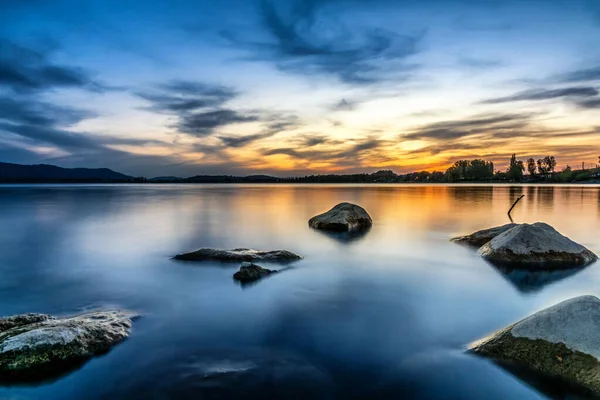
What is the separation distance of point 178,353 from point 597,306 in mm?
6063

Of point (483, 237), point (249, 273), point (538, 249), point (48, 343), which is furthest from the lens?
point (483, 237)

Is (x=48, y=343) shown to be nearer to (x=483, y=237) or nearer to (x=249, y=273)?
(x=249, y=273)

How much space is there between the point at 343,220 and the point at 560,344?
15181mm

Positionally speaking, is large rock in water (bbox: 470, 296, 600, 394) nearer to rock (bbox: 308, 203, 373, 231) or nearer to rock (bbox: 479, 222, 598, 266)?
rock (bbox: 479, 222, 598, 266)

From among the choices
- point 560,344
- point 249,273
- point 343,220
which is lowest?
point 249,273

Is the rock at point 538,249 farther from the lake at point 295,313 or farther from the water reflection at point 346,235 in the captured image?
the water reflection at point 346,235

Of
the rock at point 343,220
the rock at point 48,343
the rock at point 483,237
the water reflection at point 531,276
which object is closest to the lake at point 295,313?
the water reflection at point 531,276

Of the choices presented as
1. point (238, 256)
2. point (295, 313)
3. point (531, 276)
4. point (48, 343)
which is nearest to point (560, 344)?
point (295, 313)

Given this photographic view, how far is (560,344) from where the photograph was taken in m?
5.17

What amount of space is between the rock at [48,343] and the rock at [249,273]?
12.2ft

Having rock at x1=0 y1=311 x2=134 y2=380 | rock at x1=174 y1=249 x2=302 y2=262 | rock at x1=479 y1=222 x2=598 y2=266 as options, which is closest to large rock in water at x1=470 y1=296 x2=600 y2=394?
rock at x1=0 y1=311 x2=134 y2=380

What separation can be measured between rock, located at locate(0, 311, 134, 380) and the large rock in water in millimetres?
5883

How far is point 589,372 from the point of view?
4797 mm

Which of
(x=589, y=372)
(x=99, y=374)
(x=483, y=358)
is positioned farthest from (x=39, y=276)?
(x=589, y=372)
